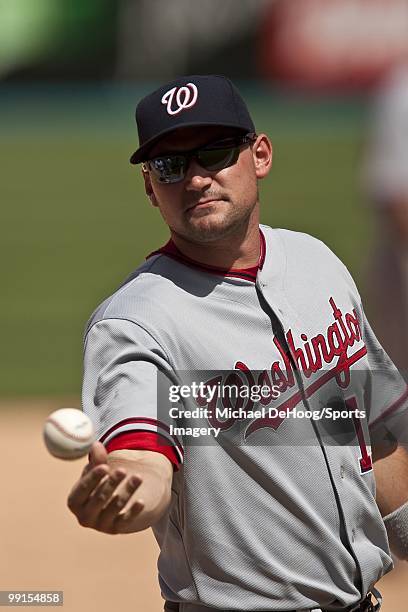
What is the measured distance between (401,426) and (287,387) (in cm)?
47

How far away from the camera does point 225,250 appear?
2.66 metres

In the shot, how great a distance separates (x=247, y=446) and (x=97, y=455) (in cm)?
50

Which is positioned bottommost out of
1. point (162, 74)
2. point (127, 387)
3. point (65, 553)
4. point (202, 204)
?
point (65, 553)

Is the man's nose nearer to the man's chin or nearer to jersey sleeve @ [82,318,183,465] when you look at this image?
the man's chin

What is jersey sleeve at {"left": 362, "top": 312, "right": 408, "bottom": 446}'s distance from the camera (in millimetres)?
2848

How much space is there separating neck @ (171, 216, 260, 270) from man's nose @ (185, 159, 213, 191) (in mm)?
125

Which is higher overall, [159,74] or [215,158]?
[159,74]

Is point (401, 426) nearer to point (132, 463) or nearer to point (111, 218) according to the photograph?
point (132, 463)

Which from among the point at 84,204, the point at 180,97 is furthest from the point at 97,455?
the point at 84,204

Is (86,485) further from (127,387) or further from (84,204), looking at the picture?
(84,204)

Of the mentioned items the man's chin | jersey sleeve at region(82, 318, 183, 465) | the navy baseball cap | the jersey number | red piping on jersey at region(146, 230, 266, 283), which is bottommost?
the jersey number

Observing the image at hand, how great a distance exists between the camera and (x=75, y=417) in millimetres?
2258

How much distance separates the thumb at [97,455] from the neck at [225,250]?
2.26 feet

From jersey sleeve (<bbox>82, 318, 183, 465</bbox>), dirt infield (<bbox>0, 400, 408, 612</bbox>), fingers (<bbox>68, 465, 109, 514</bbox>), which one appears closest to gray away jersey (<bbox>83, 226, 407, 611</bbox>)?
jersey sleeve (<bbox>82, 318, 183, 465</bbox>)
